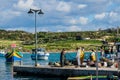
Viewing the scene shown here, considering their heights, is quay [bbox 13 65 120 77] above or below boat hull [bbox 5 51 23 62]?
below

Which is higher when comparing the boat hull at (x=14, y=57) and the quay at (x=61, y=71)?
the boat hull at (x=14, y=57)

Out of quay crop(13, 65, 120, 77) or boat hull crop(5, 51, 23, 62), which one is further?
boat hull crop(5, 51, 23, 62)

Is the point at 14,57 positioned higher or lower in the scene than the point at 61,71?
higher

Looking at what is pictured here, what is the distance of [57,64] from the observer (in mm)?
53281

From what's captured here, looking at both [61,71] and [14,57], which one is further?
[14,57]

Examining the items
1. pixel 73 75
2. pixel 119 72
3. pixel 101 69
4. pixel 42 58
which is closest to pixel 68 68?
pixel 73 75

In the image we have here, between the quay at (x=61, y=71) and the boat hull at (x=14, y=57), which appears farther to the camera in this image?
the boat hull at (x=14, y=57)

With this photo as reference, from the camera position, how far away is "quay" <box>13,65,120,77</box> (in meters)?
46.5

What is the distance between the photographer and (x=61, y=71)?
1998 inches

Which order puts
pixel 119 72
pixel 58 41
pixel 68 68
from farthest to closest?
pixel 58 41 → pixel 68 68 → pixel 119 72

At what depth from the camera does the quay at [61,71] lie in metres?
46.5

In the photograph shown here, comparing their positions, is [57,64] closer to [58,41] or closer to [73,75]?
[73,75]

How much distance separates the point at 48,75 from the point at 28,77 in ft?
7.95

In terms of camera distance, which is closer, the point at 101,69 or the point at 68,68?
the point at 101,69
